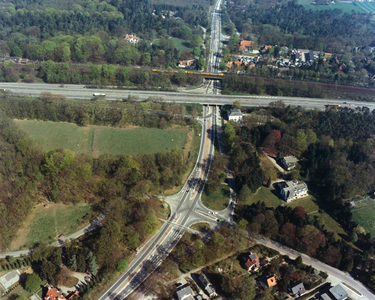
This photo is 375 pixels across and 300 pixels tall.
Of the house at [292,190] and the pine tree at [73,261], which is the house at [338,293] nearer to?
the house at [292,190]

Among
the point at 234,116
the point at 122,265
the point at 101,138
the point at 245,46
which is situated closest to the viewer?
the point at 122,265

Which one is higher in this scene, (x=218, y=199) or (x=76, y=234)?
(x=218, y=199)

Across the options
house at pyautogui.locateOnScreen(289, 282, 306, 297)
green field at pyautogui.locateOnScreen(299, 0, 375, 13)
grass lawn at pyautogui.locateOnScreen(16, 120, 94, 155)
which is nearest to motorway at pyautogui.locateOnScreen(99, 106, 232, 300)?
house at pyautogui.locateOnScreen(289, 282, 306, 297)

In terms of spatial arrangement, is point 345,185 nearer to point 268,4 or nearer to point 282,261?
point 282,261

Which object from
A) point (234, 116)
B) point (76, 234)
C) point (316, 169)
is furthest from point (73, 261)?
point (234, 116)

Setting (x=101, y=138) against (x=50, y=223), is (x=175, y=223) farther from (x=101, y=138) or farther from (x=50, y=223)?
(x=101, y=138)
